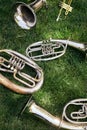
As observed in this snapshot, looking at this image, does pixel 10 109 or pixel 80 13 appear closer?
pixel 10 109

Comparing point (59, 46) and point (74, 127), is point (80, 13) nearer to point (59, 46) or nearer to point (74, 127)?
point (59, 46)

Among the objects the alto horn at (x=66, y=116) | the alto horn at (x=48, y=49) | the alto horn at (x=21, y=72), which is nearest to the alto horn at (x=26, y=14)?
the alto horn at (x=48, y=49)

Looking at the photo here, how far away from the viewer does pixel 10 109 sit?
711cm

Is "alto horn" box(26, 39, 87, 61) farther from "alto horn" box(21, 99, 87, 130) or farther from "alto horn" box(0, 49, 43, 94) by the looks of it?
"alto horn" box(21, 99, 87, 130)

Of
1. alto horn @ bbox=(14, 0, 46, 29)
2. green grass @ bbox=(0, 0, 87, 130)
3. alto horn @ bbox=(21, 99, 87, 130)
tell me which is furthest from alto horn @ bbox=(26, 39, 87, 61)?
alto horn @ bbox=(21, 99, 87, 130)

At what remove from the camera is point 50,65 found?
7.40m

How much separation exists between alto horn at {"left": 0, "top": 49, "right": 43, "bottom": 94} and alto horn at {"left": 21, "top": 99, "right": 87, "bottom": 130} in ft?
0.73

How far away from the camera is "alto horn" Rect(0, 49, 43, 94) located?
279 inches

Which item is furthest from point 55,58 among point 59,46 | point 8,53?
point 8,53

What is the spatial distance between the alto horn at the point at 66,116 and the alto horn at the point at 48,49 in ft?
2.15

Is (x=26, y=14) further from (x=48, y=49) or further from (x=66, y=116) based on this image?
(x=66, y=116)

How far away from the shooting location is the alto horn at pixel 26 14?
7332 mm

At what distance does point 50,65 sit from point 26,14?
715 millimetres

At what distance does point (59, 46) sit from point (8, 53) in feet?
2.16
